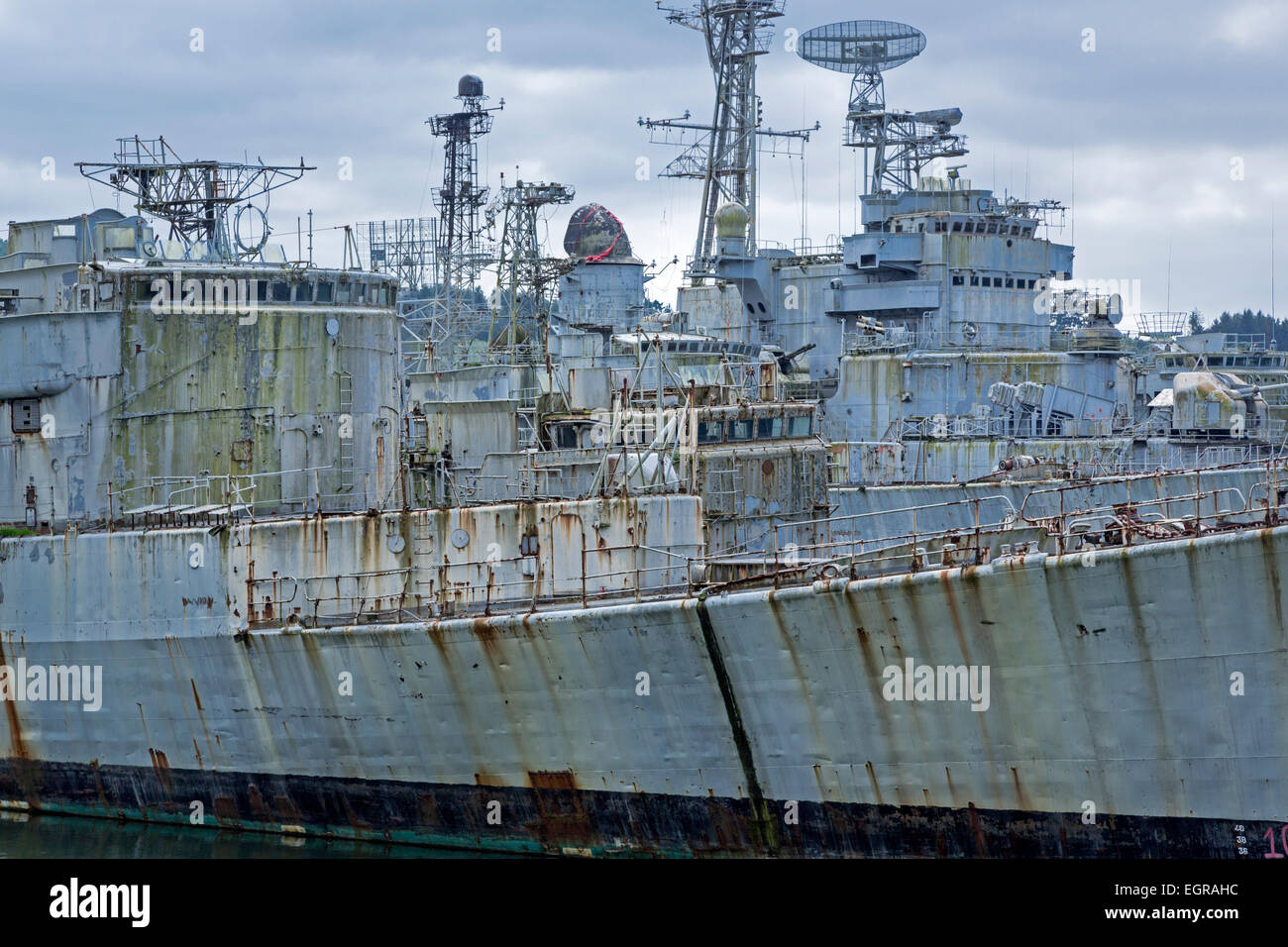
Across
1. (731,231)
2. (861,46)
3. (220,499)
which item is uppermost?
(861,46)

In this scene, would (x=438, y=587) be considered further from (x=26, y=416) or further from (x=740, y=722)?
(x=26, y=416)

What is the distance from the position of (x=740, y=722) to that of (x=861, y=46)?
3328 centimetres

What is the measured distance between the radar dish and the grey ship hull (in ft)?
106

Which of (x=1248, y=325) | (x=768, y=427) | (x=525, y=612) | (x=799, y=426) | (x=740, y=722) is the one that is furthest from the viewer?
(x=1248, y=325)

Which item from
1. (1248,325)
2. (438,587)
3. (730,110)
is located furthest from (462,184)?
(1248,325)

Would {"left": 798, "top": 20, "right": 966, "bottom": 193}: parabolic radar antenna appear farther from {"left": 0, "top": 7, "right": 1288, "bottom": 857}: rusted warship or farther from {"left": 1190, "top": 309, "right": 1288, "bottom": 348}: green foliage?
{"left": 1190, "top": 309, "right": 1288, "bottom": 348}: green foliage

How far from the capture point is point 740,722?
19766 millimetres

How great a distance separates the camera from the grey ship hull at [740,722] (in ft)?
57.6

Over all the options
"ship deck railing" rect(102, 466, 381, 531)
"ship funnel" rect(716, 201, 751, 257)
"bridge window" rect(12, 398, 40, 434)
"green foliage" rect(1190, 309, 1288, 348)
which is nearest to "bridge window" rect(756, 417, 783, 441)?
"ship deck railing" rect(102, 466, 381, 531)

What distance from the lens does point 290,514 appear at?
24.4m

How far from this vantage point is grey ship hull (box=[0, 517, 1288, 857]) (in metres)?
17.6

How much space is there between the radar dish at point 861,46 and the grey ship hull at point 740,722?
1274 inches
